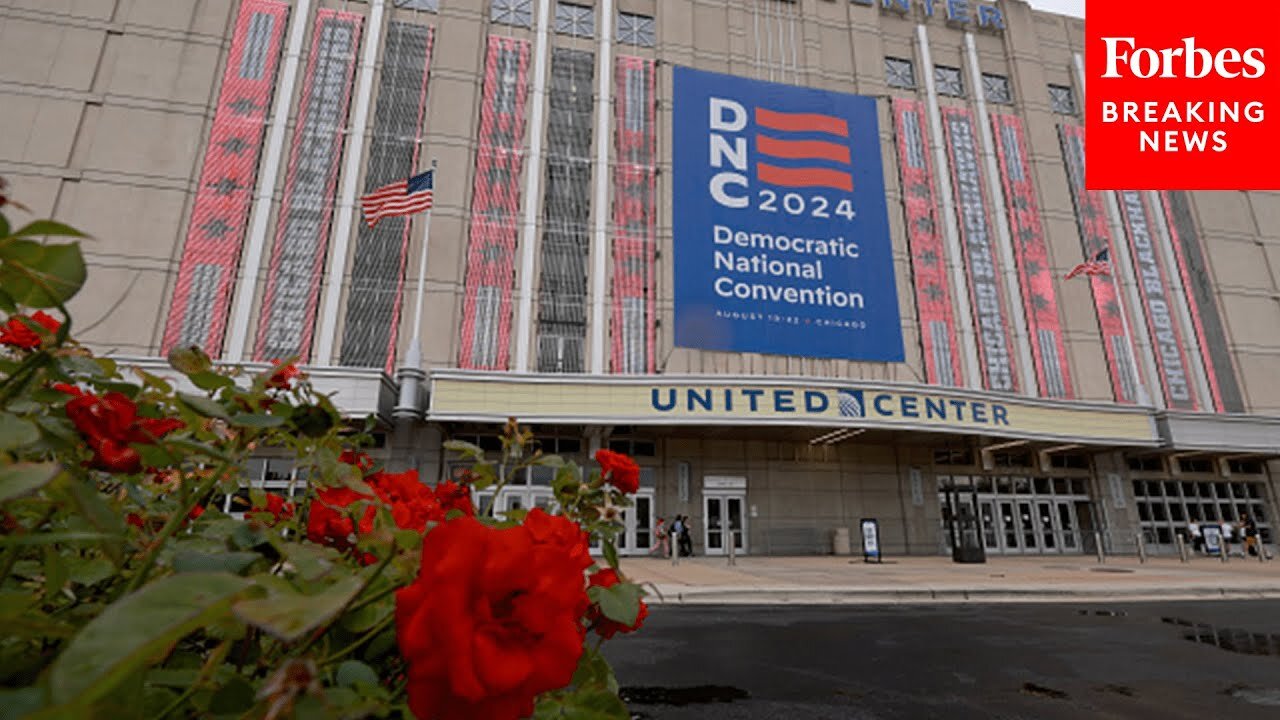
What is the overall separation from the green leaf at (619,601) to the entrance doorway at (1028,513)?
73.7 feet

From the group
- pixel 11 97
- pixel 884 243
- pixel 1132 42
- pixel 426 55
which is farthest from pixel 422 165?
pixel 1132 42

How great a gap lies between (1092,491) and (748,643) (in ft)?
74.3

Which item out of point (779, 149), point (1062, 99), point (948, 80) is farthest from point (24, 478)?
point (1062, 99)

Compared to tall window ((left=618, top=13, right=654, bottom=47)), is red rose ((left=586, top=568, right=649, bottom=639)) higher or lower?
lower

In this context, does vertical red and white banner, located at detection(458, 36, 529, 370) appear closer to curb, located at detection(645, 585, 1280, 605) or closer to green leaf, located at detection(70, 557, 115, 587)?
curb, located at detection(645, 585, 1280, 605)

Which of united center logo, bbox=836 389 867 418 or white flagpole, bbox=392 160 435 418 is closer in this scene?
white flagpole, bbox=392 160 435 418

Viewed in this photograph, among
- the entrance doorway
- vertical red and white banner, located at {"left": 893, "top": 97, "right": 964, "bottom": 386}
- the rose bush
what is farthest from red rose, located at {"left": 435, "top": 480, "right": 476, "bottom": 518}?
the entrance doorway

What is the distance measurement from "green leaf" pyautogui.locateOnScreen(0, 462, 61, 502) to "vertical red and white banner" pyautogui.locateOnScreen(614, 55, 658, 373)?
18667 millimetres

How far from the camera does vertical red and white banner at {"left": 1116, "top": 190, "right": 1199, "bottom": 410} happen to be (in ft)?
73.7

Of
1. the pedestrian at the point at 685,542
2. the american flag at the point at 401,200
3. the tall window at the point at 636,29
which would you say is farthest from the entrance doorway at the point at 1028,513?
the tall window at the point at 636,29

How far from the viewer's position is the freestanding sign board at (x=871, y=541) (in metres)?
16.4

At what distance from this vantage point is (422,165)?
1989cm

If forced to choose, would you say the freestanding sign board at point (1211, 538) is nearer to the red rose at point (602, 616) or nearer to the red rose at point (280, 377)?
the red rose at point (602, 616)

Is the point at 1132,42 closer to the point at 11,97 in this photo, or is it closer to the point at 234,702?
the point at 234,702
